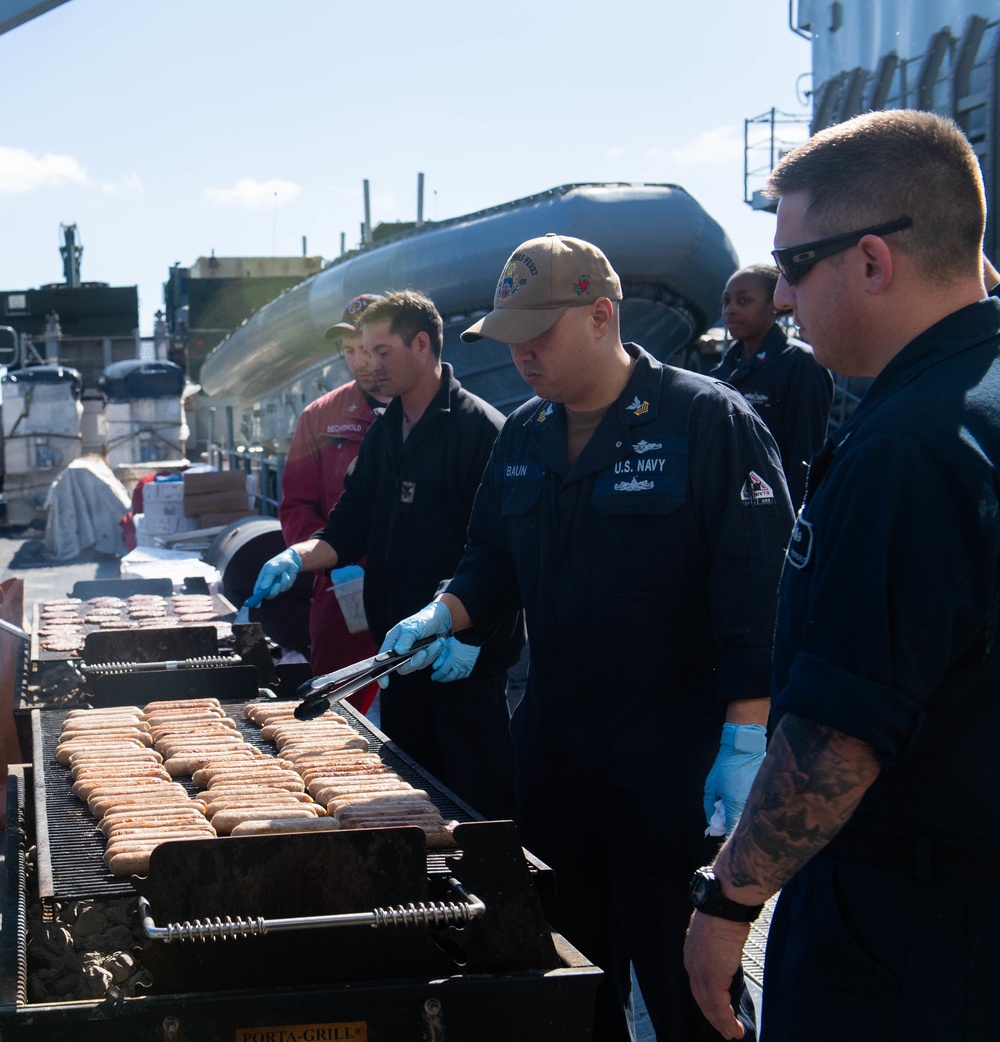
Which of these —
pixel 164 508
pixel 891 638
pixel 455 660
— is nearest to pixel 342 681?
pixel 455 660

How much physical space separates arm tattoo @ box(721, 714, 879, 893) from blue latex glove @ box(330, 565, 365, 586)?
3.69m

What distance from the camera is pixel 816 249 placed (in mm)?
1771

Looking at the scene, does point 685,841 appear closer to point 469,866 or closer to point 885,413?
point 469,866

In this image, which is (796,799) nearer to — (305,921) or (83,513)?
(305,921)

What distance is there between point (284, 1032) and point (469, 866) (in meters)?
0.45

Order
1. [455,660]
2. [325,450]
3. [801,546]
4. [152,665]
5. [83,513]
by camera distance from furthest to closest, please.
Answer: [83,513]
[325,450]
[152,665]
[455,660]
[801,546]

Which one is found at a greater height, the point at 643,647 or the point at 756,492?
the point at 756,492

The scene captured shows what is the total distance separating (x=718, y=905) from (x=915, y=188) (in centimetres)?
110

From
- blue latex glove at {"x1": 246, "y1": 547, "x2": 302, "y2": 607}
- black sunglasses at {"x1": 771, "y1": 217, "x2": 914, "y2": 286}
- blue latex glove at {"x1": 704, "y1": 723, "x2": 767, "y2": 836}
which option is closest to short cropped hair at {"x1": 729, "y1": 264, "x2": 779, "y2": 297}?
blue latex glove at {"x1": 246, "y1": 547, "x2": 302, "y2": 607}

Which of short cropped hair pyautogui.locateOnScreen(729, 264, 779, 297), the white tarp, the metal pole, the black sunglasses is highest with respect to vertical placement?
the metal pole

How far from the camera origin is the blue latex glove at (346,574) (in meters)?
5.30

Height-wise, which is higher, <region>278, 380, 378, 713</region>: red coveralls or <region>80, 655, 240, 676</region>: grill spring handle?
<region>278, 380, 378, 713</region>: red coveralls

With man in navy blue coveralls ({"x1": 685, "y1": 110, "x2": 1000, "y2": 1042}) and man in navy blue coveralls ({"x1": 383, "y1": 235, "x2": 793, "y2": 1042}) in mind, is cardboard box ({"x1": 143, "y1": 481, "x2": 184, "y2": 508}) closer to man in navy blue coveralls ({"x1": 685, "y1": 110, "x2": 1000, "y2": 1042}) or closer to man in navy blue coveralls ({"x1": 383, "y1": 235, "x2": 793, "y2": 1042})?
man in navy blue coveralls ({"x1": 383, "y1": 235, "x2": 793, "y2": 1042})

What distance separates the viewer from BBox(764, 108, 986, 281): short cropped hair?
5.56 feet
